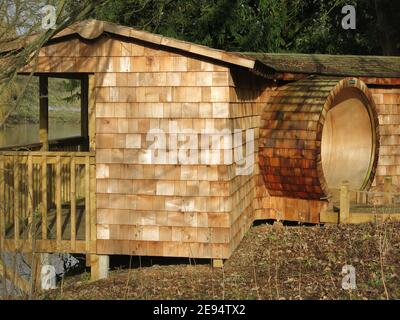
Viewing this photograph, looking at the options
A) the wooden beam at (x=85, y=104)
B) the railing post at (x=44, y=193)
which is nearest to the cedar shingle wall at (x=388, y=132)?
the wooden beam at (x=85, y=104)

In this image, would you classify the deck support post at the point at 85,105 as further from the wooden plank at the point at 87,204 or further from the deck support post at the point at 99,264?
the deck support post at the point at 99,264

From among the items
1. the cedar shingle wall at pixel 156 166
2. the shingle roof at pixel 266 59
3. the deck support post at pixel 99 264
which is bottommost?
the deck support post at pixel 99 264

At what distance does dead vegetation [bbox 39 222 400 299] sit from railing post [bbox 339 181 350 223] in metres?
0.22

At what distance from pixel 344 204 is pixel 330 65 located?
381 centimetres

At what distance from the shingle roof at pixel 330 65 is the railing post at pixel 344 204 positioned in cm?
263

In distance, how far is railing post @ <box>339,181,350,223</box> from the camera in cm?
1111

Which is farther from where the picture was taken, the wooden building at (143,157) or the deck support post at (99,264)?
the deck support post at (99,264)

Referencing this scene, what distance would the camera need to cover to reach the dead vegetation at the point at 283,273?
7793 millimetres

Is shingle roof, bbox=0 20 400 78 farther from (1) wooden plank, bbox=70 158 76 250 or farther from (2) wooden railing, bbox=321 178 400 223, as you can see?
(2) wooden railing, bbox=321 178 400 223

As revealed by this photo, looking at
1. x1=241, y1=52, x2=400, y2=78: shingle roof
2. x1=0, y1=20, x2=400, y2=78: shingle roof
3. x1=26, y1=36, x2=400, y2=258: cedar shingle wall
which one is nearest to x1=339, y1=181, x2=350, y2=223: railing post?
x1=26, y1=36, x2=400, y2=258: cedar shingle wall

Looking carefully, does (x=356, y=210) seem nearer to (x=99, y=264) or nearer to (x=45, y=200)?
(x=99, y=264)

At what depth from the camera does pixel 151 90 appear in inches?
376

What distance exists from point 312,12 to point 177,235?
15.3 m
